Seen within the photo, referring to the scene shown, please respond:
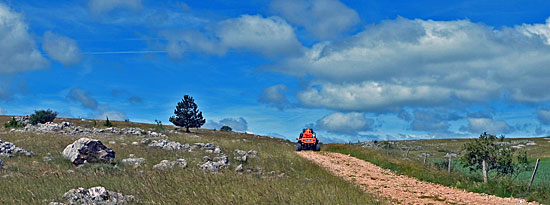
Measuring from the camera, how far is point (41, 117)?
62031 mm

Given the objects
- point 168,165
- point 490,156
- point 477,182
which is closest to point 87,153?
point 168,165

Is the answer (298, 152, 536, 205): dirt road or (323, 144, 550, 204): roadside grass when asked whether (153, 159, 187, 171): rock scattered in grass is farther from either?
(323, 144, 550, 204): roadside grass

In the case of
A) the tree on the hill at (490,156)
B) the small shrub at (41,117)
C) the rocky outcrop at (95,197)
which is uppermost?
the small shrub at (41,117)

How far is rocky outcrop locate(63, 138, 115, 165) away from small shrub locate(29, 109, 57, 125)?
47.9 m

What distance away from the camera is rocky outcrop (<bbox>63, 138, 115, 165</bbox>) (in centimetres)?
1939

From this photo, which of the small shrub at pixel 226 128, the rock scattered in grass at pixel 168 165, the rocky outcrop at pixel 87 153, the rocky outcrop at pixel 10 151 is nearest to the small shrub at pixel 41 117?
the small shrub at pixel 226 128

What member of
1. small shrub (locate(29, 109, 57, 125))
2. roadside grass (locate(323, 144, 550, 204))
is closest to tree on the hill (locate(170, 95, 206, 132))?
small shrub (locate(29, 109, 57, 125))

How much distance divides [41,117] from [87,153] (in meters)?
49.7

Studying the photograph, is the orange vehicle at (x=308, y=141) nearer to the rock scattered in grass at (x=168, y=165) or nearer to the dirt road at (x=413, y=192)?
the dirt road at (x=413, y=192)

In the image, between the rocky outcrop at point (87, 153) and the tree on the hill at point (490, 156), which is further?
the tree on the hill at point (490, 156)

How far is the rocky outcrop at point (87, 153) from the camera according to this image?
63.6ft

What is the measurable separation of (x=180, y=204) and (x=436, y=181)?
1532cm

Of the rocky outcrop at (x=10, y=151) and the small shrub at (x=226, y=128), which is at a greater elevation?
the small shrub at (x=226, y=128)

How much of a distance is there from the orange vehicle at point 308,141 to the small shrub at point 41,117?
41.9 m
